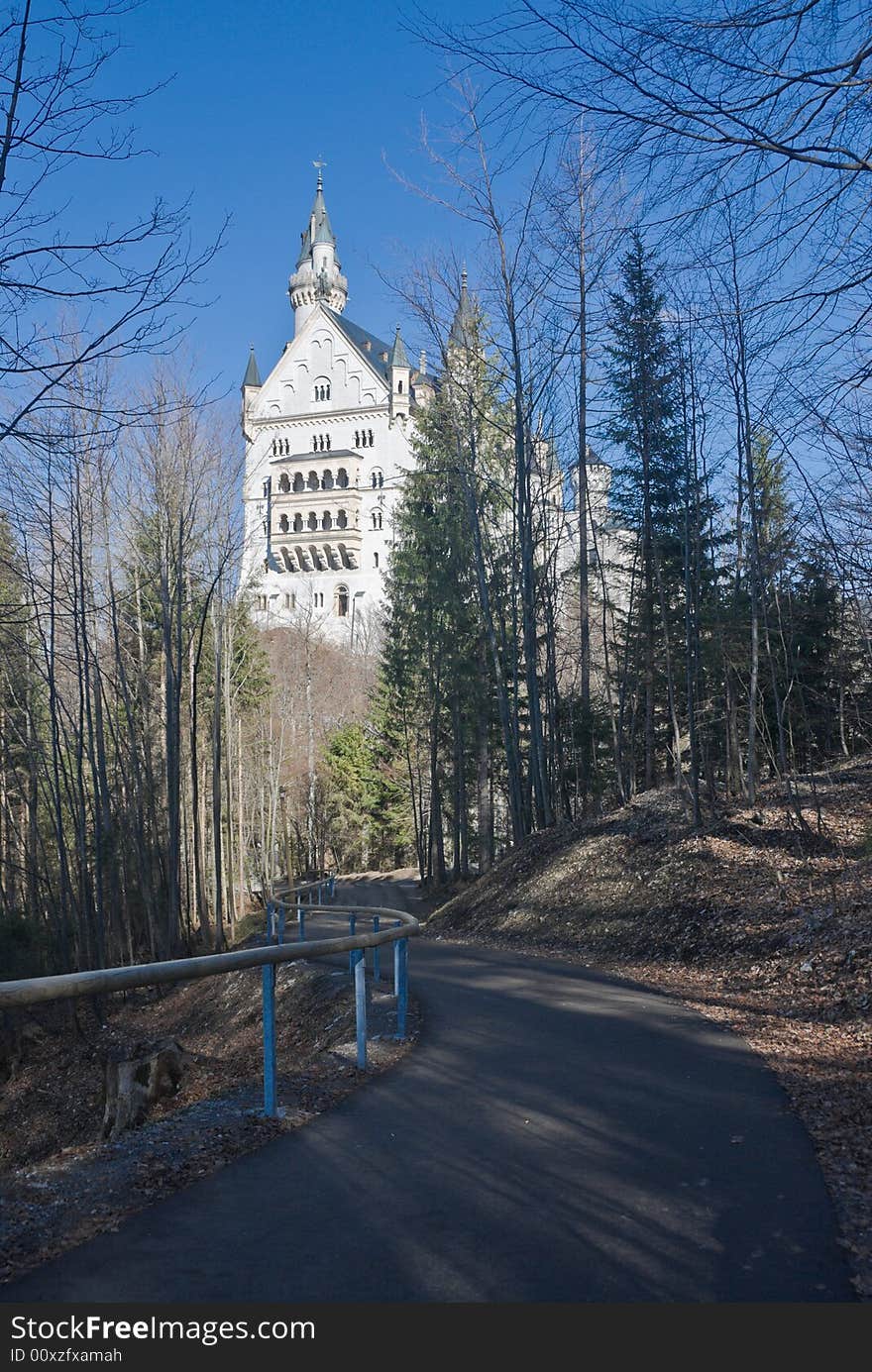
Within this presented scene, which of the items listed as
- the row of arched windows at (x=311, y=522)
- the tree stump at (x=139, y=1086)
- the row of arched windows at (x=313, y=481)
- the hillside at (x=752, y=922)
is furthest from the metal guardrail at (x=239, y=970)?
the row of arched windows at (x=313, y=481)

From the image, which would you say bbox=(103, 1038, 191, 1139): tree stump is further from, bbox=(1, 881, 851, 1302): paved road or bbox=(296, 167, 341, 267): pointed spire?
bbox=(296, 167, 341, 267): pointed spire

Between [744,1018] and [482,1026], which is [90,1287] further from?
[744,1018]

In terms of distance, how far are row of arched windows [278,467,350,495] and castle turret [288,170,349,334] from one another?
20.1 metres

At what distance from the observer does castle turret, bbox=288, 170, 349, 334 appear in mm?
107438

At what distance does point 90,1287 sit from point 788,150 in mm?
5557

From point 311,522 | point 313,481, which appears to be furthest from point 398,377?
point 311,522

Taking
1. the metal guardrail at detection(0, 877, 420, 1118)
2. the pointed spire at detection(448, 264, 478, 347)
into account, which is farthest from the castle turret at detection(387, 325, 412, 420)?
the metal guardrail at detection(0, 877, 420, 1118)

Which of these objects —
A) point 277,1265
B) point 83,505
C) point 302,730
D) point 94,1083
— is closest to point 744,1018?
point 277,1265

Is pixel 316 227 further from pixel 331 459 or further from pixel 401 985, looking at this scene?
pixel 401 985

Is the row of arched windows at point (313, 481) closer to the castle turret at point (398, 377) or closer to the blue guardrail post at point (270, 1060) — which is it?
the castle turret at point (398, 377)

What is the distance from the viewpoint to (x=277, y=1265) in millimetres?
3391

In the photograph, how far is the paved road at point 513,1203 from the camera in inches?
128

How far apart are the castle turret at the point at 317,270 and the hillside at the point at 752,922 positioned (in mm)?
97966

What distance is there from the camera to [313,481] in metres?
95.8
